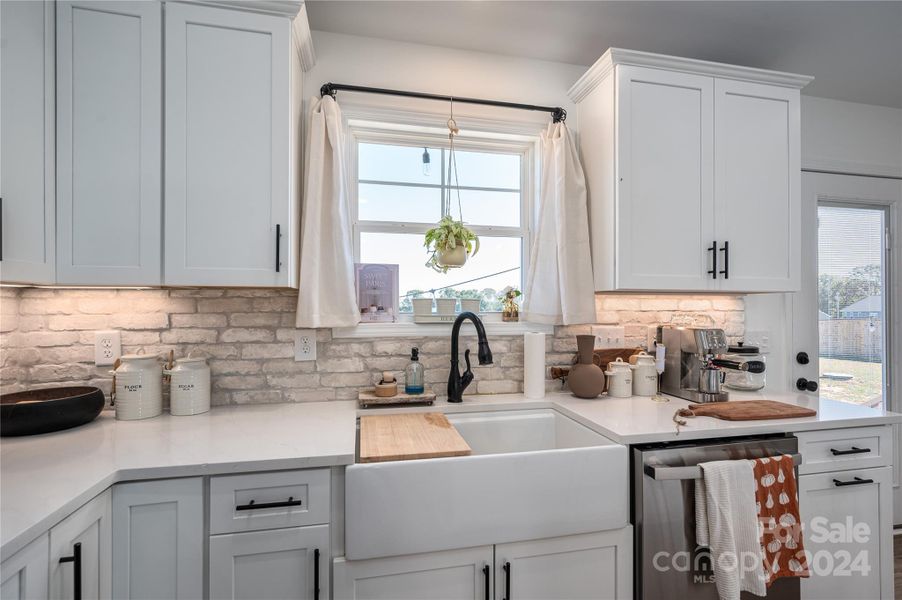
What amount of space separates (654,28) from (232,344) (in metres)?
2.40

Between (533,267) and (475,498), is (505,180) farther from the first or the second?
(475,498)

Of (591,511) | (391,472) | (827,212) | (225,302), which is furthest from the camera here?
(827,212)

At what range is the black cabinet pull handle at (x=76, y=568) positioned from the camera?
0.95 meters

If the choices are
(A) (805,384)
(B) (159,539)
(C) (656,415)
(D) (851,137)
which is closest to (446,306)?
(C) (656,415)

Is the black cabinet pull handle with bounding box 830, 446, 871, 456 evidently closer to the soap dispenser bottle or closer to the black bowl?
the soap dispenser bottle

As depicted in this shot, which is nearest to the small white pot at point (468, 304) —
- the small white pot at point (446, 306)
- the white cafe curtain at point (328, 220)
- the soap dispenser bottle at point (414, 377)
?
the small white pot at point (446, 306)

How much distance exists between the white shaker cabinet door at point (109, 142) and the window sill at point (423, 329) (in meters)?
0.79

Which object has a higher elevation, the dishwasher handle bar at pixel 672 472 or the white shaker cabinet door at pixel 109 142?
the white shaker cabinet door at pixel 109 142

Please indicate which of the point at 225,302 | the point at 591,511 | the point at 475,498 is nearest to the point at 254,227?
the point at 225,302

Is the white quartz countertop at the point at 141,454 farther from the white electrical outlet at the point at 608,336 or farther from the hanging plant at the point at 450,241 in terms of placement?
the white electrical outlet at the point at 608,336

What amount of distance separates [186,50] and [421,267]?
125 centimetres

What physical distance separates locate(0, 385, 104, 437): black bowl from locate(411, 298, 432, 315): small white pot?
1249mm

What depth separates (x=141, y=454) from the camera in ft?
4.04

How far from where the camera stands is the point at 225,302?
6.06ft
